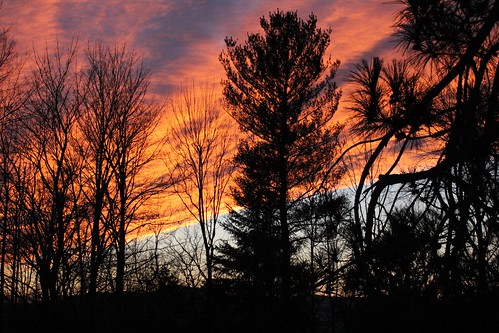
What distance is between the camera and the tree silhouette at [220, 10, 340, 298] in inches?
733

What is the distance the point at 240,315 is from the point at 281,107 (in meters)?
7.45

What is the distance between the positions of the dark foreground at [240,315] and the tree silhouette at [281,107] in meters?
3.47

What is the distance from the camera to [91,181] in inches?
740

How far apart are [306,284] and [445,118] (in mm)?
2061

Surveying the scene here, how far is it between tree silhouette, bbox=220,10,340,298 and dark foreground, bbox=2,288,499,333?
3472 mm

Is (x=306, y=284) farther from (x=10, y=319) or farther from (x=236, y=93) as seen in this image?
(x=10, y=319)

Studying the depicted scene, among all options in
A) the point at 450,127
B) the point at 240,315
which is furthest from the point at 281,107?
the point at 450,127

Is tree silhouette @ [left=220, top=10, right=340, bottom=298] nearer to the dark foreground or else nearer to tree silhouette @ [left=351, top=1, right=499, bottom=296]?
the dark foreground

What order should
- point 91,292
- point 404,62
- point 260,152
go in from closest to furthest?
point 404,62 → point 91,292 → point 260,152

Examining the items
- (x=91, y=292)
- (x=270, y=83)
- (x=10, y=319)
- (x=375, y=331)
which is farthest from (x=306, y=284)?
(x=10, y=319)

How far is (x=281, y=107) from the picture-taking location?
18.8 m

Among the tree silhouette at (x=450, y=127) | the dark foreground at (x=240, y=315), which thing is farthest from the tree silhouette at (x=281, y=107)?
the tree silhouette at (x=450, y=127)

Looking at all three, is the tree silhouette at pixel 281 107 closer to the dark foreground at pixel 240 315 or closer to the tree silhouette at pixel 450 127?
the dark foreground at pixel 240 315

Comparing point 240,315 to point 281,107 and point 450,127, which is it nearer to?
point 281,107
